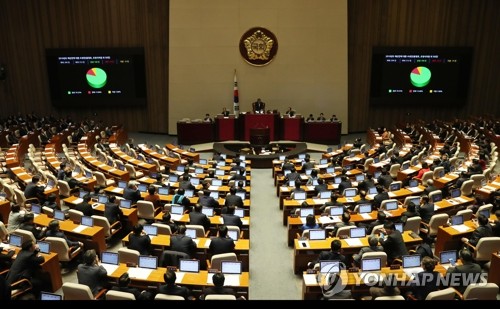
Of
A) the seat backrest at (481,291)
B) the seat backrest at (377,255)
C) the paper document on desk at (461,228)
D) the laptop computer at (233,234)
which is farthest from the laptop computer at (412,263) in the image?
the laptop computer at (233,234)

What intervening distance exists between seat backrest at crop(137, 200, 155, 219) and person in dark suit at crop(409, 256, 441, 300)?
5.83m

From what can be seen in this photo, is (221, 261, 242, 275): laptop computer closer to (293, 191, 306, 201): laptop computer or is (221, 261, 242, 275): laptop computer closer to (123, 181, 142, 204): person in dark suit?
(293, 191, 306, 201): laptop computer

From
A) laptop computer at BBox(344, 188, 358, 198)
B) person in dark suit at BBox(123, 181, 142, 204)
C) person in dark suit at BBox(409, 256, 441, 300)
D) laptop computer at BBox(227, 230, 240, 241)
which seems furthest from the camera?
laptop computer at BBox(344, 188, 358, 198)

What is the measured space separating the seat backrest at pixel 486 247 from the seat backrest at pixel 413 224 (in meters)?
1.19

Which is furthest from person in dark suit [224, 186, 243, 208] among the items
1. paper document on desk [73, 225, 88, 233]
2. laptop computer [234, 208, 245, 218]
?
paper document on desk [73, 225, 88, 233]

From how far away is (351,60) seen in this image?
72.2 feet

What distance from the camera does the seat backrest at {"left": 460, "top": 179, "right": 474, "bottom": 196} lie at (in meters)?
10.5

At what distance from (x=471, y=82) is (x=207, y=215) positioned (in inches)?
746

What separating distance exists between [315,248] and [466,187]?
5.26 meters

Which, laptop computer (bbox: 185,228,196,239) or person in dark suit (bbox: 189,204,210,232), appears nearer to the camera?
laptop computer (bbox: 185,228,196,239)

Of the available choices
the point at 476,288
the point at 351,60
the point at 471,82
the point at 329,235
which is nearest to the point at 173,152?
the point at 329,235

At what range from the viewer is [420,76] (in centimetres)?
2189

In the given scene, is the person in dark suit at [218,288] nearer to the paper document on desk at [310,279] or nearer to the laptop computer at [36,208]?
the paper document on desk at [310,279]

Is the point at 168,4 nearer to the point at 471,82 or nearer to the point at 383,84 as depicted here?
the point at 383,84
